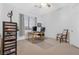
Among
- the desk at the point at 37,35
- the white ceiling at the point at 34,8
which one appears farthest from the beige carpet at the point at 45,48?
the white ceiling at the point at 34,8

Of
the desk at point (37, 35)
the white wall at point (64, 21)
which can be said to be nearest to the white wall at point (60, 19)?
the white wall at point (64, 21)

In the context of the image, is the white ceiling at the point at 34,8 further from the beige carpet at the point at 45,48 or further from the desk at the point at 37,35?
the beige carpet at the point at 45,48

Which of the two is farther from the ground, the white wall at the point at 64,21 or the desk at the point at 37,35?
the white wall at the point at 64,21

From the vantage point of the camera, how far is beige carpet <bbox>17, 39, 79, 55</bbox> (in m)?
1.99

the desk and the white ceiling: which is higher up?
the white ceiling

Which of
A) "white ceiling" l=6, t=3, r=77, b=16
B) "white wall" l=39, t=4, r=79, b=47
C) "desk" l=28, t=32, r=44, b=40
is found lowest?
"desk" l=28, t=32, r=44, b=40

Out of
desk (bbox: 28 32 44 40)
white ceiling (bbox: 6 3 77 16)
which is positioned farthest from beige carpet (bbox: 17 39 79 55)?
white ceiling (bbox: 6 3 77 16)

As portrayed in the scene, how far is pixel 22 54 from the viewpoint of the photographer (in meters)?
2.02

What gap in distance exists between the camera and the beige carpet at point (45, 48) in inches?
78.5

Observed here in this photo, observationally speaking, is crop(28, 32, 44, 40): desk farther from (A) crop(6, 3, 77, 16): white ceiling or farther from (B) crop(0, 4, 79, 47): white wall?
(A) crop(6, 3, 77, 16): white ceiling

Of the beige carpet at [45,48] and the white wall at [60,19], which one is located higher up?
the white wall at [60,19]

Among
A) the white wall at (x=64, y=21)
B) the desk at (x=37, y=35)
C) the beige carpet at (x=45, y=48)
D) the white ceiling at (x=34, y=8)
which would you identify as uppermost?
the white ceiling at (x=34, y=8)

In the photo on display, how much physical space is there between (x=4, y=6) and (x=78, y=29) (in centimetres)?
137

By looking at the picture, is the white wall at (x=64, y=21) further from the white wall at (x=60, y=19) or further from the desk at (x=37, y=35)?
the desk at (x=37, y=35)
